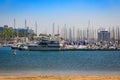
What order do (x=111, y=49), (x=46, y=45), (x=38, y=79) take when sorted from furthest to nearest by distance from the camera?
(x=111, y=49) < (x=46, y=45) < (x=38, y=79)

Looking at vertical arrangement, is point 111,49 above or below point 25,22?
below

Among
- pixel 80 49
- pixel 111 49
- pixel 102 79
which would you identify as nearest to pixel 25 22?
pixel 80 49

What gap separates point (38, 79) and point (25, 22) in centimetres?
15682

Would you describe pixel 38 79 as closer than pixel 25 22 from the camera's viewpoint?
Yes

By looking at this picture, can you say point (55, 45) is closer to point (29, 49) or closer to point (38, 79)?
point (29, 49)

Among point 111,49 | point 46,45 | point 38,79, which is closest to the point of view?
point 38,79

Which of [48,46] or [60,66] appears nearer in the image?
[60,66]

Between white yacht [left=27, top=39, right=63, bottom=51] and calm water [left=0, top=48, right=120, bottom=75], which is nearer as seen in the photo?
calm water [left=0, top=48, right=120, bottom=75]

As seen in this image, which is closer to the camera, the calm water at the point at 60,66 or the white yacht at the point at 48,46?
the calm water at the point at 60,66

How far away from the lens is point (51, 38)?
171 meters

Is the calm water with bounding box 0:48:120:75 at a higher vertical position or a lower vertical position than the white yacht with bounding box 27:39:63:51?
lower

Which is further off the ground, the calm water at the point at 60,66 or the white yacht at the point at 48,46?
the white yacht at the point at 48,46

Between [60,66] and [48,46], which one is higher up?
[48,46]

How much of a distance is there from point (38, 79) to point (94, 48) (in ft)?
500
